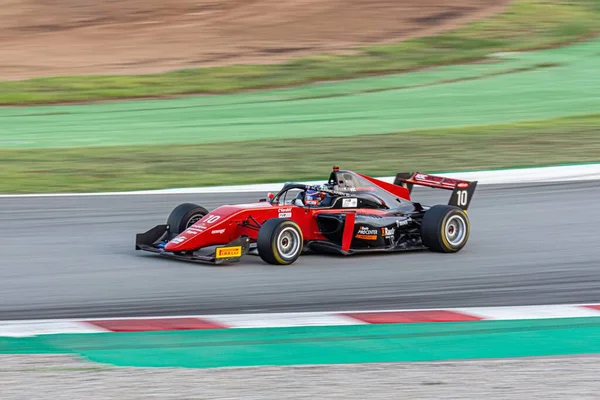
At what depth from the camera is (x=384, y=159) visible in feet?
51.2

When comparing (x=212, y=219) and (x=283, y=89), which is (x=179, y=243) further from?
(x=283, y=89)

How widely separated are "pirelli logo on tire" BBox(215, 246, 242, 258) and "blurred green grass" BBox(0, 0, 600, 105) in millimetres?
13839

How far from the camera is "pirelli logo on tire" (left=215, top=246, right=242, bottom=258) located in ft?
29.1

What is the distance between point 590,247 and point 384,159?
19.0 feet

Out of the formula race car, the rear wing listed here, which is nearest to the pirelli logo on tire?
the formula race car

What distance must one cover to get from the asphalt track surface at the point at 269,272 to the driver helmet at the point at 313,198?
492 mm

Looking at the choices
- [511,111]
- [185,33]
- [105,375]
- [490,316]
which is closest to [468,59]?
[511,111]

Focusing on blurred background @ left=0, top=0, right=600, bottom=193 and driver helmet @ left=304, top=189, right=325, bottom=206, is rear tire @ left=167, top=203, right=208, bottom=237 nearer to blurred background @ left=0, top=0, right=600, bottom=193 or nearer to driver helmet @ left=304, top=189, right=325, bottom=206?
driver helmet @ left=304, top=189, right=325, bottom=206

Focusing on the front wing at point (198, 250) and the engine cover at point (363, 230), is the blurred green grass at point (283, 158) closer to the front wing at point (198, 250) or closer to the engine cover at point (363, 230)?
the front wing at point (198, 250)

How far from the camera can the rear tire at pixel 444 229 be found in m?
9.58

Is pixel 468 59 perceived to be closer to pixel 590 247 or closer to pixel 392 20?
pixel 392 20

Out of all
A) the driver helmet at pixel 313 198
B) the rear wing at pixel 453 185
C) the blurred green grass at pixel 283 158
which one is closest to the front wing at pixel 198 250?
the driver helmet at pixel 313 198

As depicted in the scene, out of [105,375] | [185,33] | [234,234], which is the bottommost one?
[105,375]

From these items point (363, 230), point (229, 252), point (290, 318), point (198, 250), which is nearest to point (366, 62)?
point (363, 230)
